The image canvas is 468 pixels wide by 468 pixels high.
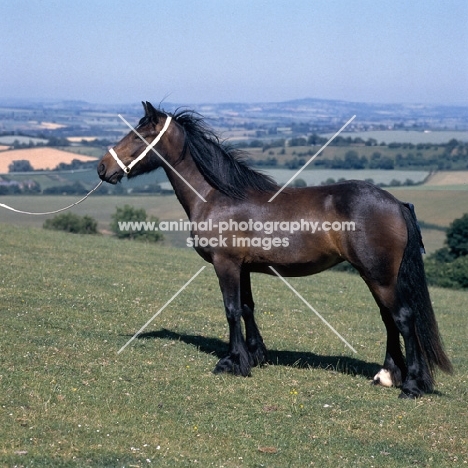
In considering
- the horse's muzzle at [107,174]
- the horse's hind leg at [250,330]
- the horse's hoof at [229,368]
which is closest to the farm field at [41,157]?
the horse's muzzle at [107,174]

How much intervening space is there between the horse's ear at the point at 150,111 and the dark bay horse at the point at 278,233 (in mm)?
17

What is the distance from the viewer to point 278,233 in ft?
29.1

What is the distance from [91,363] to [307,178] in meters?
43.2

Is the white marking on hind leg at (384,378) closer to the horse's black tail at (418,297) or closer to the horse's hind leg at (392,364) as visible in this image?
the horse's hind leg at (392,364)

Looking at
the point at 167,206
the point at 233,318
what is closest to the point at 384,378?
the point at 233,318

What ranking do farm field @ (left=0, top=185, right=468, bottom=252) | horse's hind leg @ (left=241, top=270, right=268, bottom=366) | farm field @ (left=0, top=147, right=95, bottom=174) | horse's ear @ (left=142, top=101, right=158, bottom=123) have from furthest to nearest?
farm field @ (left=0, top=147, right=95, bottom=174), farm field @ (left=0, top=185, right=468, bottom=252), horse's hind leg @ (left=241, top=270, right=268, bottom=366), horse's ear @ (left=142, top=101, right=158, bottom=123)

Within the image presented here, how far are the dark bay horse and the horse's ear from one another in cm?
2

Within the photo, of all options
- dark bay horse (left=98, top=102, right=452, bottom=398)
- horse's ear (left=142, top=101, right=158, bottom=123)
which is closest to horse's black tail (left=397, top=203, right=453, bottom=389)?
dark bay horse (left=98, top=102, right=452, bottom=398)

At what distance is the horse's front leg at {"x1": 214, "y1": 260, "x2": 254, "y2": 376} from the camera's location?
29.7 feet

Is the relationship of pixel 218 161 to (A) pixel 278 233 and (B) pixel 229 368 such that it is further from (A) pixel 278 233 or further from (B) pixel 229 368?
(B) pixel 229 368

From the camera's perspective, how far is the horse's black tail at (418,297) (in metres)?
8.48

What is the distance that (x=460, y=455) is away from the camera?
683 cm

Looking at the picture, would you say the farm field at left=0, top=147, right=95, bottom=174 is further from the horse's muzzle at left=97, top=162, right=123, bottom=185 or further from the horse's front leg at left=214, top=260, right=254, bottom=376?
the horse's front leg at left=214, top=260, right=254, bottom=376

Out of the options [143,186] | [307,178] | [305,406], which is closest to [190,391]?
[305,406]
